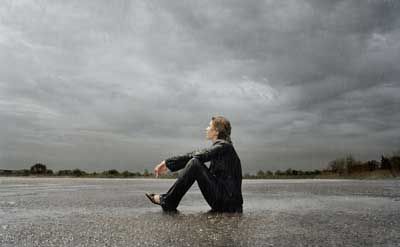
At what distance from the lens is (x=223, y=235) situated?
411cm

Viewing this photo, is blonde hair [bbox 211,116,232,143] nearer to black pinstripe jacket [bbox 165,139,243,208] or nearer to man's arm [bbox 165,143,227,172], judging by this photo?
black pinstripe jacket [bbox 165,139,243,208]

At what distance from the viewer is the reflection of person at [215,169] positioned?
557 cm

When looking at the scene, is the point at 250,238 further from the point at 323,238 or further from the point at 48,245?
the point at 48,245

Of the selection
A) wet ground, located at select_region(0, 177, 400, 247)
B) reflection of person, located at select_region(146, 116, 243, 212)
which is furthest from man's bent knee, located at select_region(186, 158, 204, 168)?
wet ground, located at select_region(0, 177, 400, 247)

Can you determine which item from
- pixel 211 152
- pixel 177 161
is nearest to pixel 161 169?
pixel 177 161

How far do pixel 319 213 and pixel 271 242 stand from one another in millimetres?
2773

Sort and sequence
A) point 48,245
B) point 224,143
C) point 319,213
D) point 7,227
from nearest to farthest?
point 48,245, point 7,227, point 224,143, point 319,213

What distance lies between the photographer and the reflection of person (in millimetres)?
5574

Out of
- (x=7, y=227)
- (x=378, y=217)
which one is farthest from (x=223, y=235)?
(x=378, y=217)

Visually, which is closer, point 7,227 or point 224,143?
point 7,227

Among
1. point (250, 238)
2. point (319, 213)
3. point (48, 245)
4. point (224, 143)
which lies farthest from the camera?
point (319, 213)

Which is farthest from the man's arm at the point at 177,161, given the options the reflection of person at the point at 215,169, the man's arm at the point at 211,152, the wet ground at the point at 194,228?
the wet ground at the point at 194,228

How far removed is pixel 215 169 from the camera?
573 cm

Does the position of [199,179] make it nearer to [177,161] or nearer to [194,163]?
[194,163]
